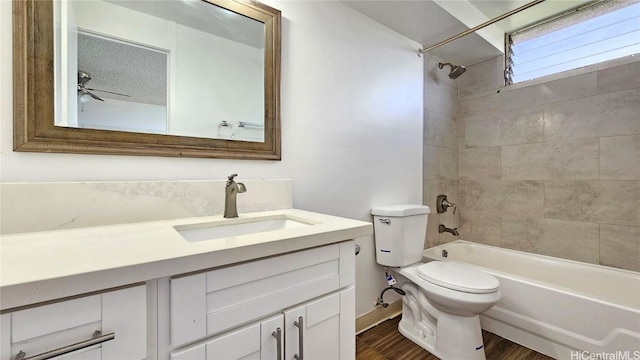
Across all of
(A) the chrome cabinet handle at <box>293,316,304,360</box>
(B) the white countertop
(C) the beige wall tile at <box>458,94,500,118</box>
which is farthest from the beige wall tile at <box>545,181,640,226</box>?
(A) the chrome cabinet handle at <box>293,316,304,360</box>

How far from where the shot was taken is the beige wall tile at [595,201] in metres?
1.72

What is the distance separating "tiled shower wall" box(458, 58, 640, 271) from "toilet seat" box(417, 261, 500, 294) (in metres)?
1.00

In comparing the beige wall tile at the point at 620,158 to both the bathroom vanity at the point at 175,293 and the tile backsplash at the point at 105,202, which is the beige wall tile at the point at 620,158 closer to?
the bathroom vanity at the point at 175,293

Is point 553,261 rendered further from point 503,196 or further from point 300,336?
point 300,336

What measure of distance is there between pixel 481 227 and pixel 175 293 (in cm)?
258

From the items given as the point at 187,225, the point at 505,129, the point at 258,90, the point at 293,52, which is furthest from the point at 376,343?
the point at 505,129

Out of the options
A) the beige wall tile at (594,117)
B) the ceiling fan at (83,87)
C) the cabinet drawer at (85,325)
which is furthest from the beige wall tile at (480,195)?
the ceiling fan at (83,87)

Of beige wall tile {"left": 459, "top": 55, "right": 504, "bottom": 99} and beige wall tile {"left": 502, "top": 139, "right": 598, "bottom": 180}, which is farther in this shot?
beige wall tile {"left": 459, "top": 55, "right": 504, "bottom": 99}

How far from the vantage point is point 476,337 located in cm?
140

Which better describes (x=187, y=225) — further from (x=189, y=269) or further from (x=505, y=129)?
(x=505, y=129)

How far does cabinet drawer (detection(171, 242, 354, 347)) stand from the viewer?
0.58 meters

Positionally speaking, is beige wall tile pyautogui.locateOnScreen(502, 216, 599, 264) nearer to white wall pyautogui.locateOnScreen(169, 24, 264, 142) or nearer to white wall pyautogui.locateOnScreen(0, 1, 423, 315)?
white wall pyautogui.locateOnScreen(0, 1, 423, 315)

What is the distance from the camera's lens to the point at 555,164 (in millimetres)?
2012

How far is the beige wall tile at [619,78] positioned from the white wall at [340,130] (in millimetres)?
1209
